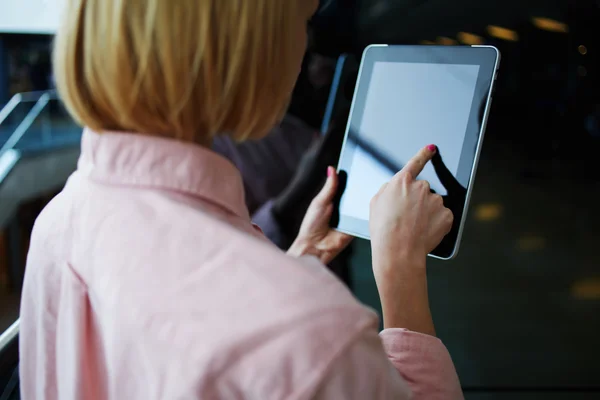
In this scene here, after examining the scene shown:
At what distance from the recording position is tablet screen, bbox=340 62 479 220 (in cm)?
61

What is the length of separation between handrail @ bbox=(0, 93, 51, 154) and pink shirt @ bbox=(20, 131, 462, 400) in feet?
3.00

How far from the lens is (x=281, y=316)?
0.94ft

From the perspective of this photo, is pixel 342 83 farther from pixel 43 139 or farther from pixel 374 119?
pixel 43 139

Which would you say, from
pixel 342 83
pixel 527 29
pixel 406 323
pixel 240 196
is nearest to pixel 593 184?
pixel 527 29

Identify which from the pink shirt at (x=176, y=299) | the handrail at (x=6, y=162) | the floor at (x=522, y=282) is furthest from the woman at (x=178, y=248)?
the handrail at (x=6, y=162)

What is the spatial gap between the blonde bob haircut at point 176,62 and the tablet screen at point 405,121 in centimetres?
30

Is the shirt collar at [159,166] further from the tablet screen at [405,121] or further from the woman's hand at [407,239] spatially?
the tablet screen at [405,121]

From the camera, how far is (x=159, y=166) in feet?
1.16

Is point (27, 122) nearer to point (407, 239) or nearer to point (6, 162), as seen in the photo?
point (6, 162)

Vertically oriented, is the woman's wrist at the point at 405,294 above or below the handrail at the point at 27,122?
above

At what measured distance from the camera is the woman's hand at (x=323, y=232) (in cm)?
69

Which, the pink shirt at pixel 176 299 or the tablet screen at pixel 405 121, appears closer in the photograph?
the pink shirt at pixel 176 299

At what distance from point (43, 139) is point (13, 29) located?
33 cm

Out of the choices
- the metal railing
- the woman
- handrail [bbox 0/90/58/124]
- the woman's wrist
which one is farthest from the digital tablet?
handrail [bbox 0/90/58/124]
